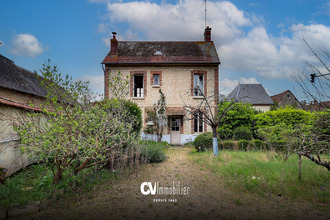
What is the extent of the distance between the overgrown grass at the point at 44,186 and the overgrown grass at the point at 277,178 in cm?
338

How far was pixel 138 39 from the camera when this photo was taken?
15.4m

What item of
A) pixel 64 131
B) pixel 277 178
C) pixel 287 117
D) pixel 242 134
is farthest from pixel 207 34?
pixel 64 131

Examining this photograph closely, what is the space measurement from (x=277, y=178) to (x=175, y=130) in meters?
8.98

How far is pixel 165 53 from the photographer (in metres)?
14.1

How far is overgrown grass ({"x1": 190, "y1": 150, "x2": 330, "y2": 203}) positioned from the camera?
418 centimetres

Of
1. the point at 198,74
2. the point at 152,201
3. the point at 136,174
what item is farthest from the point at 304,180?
the point at 198,74

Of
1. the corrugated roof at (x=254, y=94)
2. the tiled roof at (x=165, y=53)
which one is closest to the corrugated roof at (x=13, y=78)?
the tiled roof at (x=165, y=53)

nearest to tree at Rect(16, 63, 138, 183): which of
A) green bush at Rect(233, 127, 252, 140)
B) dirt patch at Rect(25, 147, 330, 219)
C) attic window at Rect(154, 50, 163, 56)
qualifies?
dirt patch at Rect(25, 147, 330, 219)

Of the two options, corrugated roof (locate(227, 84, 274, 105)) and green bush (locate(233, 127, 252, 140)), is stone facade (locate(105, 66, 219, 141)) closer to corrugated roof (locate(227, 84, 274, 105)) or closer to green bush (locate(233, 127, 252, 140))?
green bush (locate(233, 127, 252, 140))

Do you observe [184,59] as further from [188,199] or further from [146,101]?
[188,199]

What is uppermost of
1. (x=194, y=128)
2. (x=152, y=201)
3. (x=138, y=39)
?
(x=138, y=39)

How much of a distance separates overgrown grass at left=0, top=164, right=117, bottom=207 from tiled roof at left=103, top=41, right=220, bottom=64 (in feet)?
A: 31.6

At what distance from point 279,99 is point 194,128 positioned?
61.1 feet

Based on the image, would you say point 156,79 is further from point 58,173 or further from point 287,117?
point 58,173
